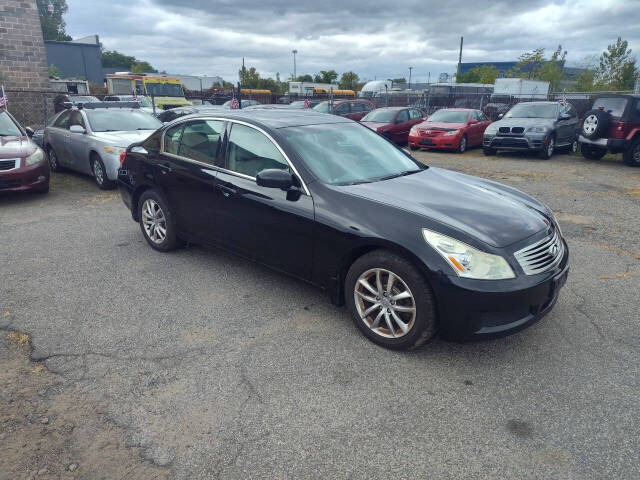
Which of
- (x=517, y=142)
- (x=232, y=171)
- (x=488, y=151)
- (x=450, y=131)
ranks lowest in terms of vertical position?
(x=488, y=151)

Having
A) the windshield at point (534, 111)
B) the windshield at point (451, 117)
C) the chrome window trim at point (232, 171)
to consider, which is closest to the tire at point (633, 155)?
the windshield at point (534, 111)

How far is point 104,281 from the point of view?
466 centimetres

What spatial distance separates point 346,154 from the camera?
13.8 feet

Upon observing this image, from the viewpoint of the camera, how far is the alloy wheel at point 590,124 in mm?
12172

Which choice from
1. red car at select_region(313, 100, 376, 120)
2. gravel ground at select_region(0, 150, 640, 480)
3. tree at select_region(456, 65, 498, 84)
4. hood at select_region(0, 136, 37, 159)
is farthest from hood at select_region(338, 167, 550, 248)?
tree at select_region(456, 65, 498, 84)

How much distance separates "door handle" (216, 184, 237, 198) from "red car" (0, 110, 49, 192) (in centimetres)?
526

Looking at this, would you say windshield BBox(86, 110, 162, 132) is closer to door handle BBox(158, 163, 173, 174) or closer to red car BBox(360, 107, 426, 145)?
door handle BBox(158, 163, 173, 174)

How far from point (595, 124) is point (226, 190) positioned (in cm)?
1167

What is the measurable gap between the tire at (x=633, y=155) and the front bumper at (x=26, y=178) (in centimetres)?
1359

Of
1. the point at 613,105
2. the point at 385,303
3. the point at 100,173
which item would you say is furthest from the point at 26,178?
the point at 613,105

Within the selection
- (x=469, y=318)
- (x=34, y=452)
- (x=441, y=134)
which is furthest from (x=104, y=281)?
(x=441, y=134)

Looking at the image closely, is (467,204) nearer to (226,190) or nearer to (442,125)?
(226,190)

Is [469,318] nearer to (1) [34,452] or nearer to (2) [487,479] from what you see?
(2) [487,479]

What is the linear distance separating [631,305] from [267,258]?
3329 millimetres
